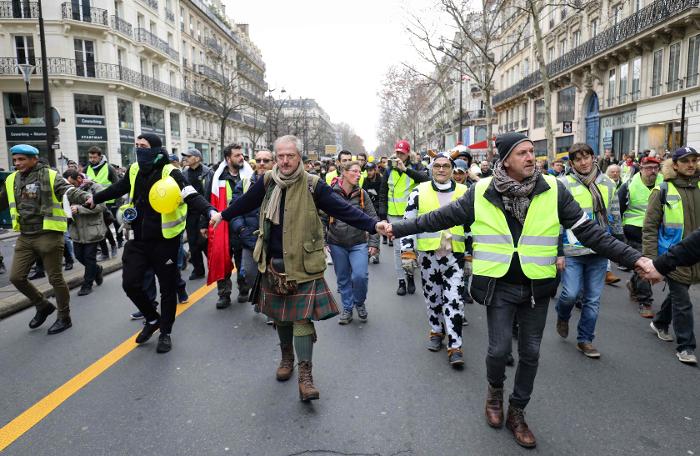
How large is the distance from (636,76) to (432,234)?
78.0 feet

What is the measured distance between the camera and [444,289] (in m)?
4.52

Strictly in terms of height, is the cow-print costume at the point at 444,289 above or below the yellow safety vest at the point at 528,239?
below

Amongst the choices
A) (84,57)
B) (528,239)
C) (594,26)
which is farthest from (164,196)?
(84,57)

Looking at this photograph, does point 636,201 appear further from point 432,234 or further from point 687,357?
point 432,234

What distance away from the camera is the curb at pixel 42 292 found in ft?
19.4

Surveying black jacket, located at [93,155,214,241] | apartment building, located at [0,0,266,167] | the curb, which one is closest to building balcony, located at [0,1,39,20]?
apartment building, located at [0,0,266,167]

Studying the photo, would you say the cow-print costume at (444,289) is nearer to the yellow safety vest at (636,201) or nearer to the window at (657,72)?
the yellow safety vest at (636,201)

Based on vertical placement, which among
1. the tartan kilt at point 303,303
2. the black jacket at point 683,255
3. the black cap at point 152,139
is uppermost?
the black cap at point 152,139

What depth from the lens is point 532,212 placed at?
117 inches

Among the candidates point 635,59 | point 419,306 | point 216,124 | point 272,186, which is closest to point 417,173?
point 419,306

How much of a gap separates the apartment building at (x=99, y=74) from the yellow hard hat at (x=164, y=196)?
957 inches

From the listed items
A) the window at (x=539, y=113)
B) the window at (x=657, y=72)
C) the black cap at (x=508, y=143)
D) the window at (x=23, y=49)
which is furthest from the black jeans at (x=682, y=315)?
the window at (x=539, y=113)

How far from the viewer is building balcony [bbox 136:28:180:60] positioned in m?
34.5

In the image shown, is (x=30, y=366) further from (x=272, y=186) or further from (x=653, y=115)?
(x=653, y=115)
